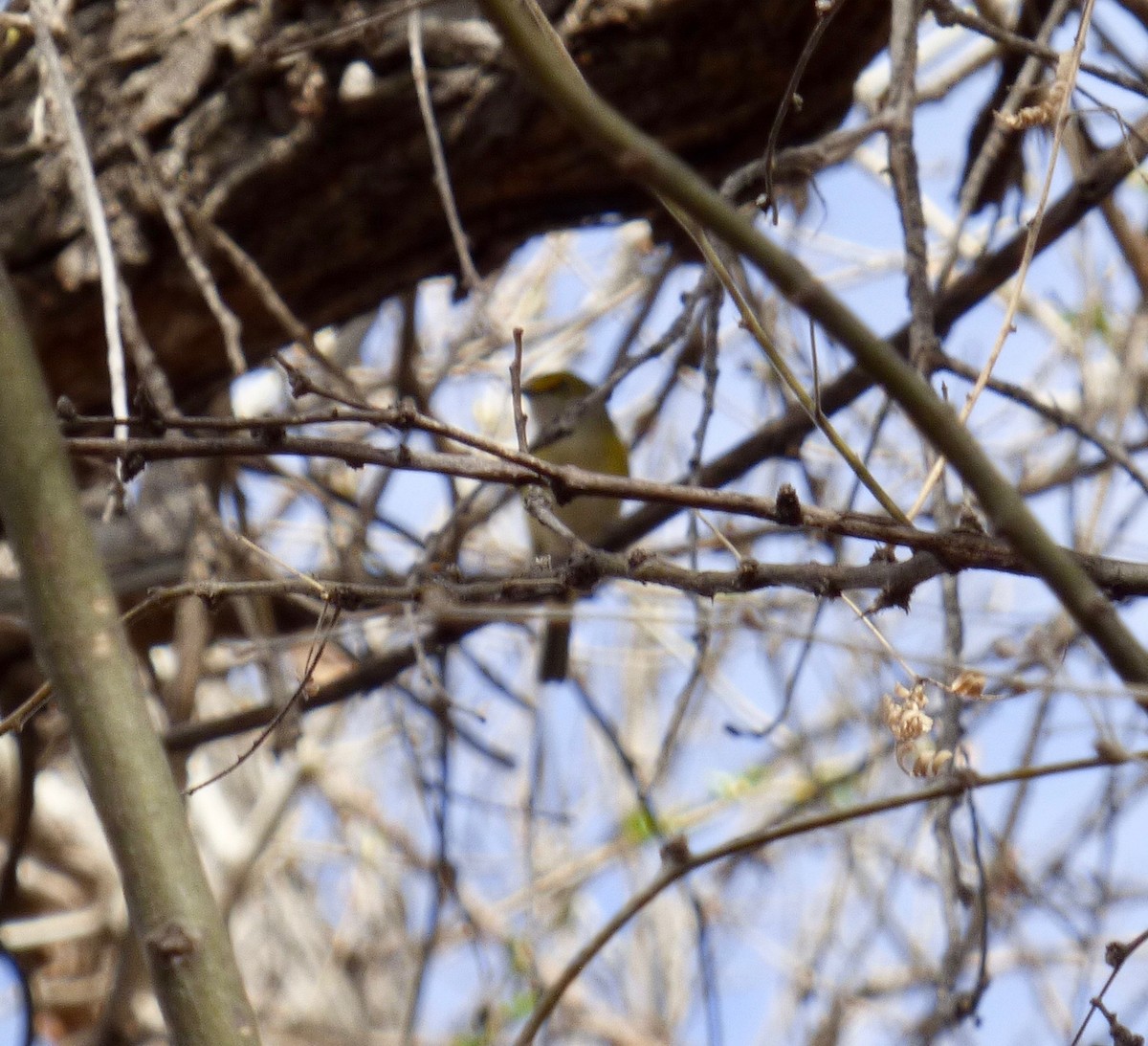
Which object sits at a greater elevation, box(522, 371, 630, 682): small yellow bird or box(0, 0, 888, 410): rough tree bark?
box(522, 371, 630, 682): small yellow bird

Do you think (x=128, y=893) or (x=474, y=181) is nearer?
(x=128, y=893)

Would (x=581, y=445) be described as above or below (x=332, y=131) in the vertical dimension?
above

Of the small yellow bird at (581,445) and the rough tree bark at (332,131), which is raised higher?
the small yellow bird at (581,445)

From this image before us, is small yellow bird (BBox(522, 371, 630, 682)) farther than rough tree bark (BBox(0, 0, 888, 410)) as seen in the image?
Yes

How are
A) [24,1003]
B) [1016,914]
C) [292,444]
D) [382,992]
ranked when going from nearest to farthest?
[292,444] → [24,1003] → [1016,914] → [382,992]

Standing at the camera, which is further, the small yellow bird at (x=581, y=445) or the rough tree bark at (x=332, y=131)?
the small yellow bird at (x=581, y=445)

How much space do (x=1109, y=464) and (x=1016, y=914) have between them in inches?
77.2

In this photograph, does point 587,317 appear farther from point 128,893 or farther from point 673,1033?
point 128,893

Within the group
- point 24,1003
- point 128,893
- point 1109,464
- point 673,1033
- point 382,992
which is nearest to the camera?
point 128,893

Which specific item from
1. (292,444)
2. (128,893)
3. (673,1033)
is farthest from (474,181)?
(673,1033)

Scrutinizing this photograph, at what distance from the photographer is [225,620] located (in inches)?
150

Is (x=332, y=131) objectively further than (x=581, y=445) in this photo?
No

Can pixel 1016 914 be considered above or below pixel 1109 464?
below

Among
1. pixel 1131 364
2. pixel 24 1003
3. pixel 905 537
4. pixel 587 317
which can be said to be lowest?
pixel 905 537
